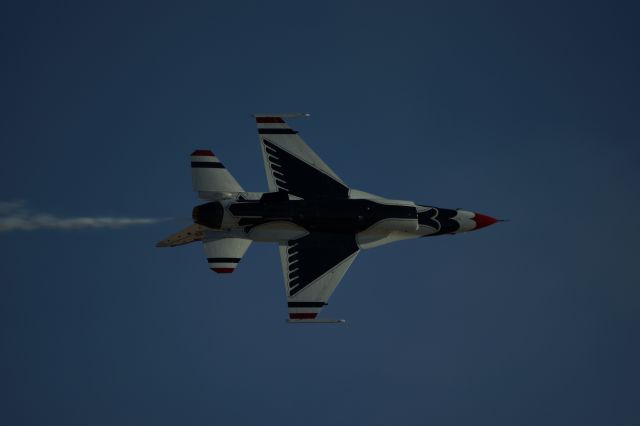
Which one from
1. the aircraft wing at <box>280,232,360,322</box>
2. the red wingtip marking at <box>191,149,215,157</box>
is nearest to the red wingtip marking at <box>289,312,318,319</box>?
the aircraft wing at <box>280,232,360,322</box>

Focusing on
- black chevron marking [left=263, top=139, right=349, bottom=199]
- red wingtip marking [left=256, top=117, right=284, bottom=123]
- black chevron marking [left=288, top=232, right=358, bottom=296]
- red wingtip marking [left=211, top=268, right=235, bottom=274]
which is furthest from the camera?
red wingtip marking [left=256, top=117, right=284, bottom=123]

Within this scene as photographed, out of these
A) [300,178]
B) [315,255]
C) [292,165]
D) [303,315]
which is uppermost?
[292,165]

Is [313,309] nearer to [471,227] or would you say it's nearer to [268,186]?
[268,186]

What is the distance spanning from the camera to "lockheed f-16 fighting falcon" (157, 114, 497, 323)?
55.5m

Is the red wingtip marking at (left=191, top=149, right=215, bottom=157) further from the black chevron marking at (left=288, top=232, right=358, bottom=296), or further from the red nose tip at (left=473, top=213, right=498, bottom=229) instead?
the red nose tip at (left=473, top=213, right=498, bottom=229)

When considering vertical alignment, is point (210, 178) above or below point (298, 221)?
above

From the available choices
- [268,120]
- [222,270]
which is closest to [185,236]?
[222,270]

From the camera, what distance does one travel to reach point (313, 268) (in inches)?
2211

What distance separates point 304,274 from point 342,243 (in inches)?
116

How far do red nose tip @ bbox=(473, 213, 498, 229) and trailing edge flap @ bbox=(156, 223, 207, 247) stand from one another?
1693 cm

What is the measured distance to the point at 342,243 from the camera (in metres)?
56.8

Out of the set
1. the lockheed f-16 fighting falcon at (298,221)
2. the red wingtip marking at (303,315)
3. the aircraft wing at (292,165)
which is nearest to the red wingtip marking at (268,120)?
the aircraft wing at (292,165)

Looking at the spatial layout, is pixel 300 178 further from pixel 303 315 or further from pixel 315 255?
pixel 303 315

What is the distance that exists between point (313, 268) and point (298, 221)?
2845 mm
